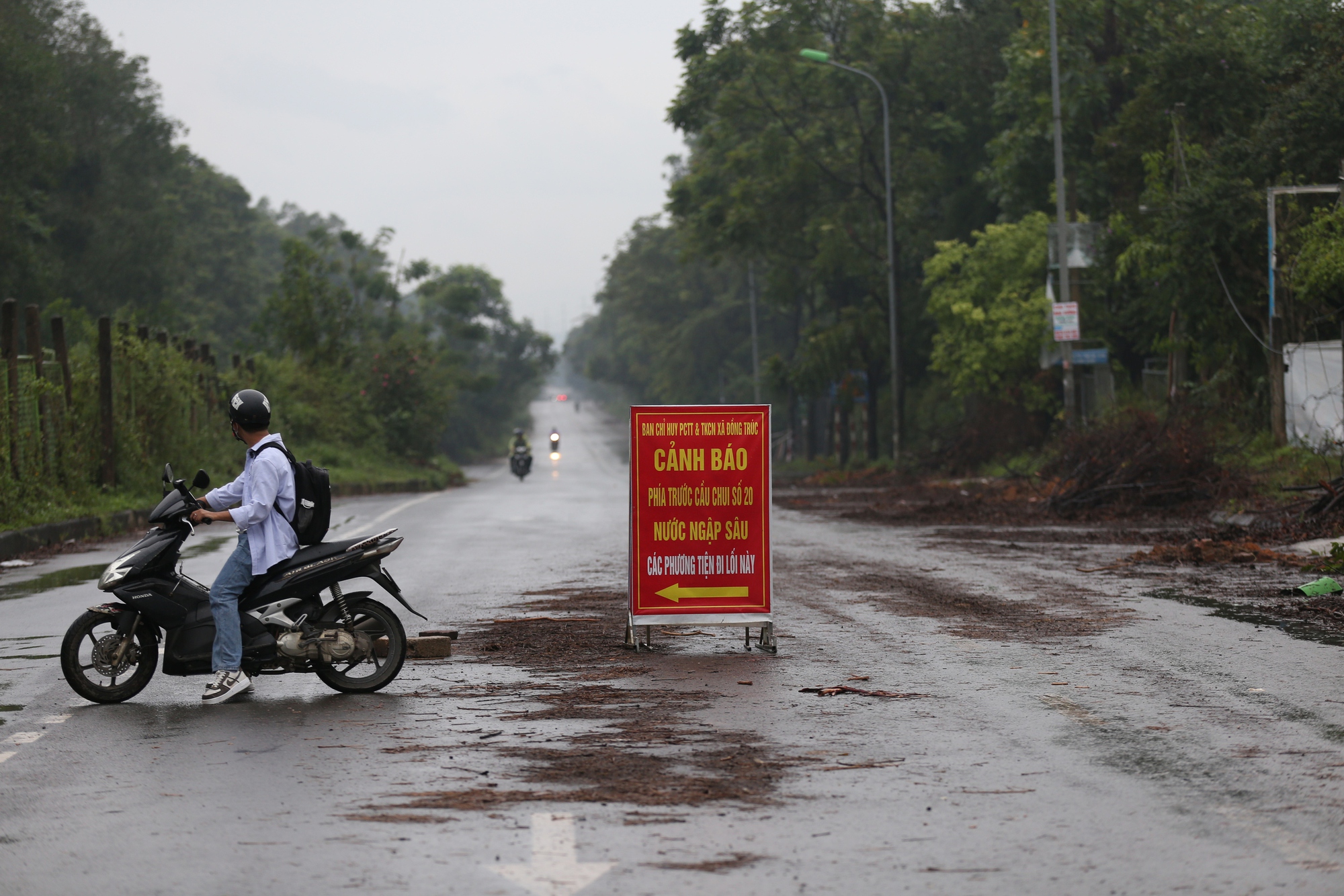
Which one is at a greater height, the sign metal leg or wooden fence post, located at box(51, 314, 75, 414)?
wooden fence post, located at box(51, 314, 75, 414)

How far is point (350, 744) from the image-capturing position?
6.80 m

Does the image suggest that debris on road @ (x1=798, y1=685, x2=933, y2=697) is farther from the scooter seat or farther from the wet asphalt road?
the scooter seat

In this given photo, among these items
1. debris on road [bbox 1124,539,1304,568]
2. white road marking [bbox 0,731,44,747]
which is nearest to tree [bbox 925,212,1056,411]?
debris on road [bbox 1124,539,1304,568]

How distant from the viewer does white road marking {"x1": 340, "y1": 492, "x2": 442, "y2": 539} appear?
2027 centimetres

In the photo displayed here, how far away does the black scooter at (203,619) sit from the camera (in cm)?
798

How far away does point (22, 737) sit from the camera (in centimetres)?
705

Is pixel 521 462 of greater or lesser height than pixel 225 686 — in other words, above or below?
below

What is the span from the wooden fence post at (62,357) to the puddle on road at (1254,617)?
1664 cm

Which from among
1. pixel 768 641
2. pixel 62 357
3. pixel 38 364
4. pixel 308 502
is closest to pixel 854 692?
→ pixel 768 641

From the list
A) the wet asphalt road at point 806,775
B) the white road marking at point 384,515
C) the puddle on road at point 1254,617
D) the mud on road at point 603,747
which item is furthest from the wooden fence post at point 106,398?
the puddle on road at point 1254,617

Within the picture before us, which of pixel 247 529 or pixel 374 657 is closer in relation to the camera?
pixel 247 529

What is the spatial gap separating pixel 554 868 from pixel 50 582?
36.2 feet

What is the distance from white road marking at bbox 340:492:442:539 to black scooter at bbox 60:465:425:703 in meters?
7.18

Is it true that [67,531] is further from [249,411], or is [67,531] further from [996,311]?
[996,311]
